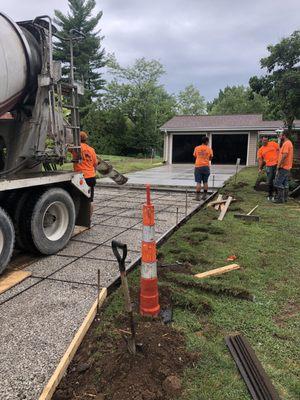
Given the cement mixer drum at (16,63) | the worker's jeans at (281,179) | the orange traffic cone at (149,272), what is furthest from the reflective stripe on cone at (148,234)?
the worker's jeans at (281,179)

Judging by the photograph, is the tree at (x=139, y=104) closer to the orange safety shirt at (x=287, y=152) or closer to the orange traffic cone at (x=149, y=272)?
the orange safety shirt at (x=287, y=152)

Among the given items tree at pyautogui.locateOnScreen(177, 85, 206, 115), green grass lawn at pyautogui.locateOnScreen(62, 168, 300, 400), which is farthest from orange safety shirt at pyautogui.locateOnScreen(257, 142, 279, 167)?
tree at pyautogui.locateOnScreen(177, 85, 206, 115)

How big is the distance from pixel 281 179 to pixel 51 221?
6352 mm

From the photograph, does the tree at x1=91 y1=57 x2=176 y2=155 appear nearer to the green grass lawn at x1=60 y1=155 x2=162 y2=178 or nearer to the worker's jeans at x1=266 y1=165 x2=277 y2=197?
the green grass lawn at x1=60 y1=155 x2=162 y2=178

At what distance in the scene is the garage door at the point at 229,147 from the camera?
958 inches

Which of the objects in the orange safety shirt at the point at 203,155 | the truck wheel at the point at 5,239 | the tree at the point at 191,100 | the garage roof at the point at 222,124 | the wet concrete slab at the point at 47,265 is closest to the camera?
the truck wheel at the point at 5,239

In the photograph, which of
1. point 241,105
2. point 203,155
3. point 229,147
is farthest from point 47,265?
point 241,105

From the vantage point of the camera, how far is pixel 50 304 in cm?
364

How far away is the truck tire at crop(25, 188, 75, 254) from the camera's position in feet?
15.7

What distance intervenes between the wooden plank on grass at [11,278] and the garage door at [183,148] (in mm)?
21376

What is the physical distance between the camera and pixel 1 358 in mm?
2771

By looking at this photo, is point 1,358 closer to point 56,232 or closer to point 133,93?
point 56,232

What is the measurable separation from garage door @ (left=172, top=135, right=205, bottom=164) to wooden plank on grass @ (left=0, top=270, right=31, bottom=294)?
21376 millimetres

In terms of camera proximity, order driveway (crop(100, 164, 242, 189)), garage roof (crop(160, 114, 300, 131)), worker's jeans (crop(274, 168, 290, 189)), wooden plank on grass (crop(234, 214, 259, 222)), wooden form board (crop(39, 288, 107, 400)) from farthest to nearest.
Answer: garage roof (crop(160, 114, 300, 131)) → driveway (crop(100, 164, 242, 189)) → worker's jeans (crop(274, 168, 290, 189)) → wooden plank on grass (crop(234, 214, 259, 222)) → wooden form board (crop(39, 288, 107, 400))
